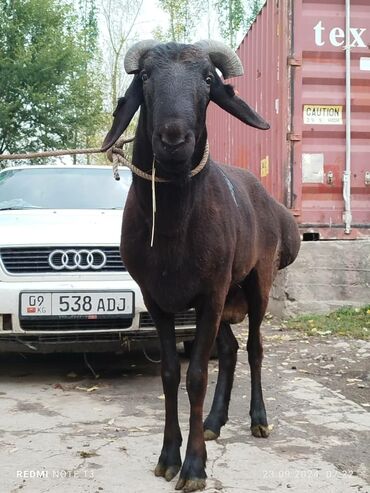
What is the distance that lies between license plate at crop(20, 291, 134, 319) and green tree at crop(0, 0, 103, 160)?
62.9 ft

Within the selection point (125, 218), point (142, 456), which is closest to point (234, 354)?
point (142, 456)

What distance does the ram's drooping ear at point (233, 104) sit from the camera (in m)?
3.26

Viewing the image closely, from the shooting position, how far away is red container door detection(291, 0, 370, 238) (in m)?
8.05

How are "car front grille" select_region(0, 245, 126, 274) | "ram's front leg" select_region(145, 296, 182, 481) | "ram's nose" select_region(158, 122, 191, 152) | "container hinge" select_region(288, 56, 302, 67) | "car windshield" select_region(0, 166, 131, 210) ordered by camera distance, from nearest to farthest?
"ram's nose" select_region(158, 122, 191, 152) < "ram's front leg" select_region(145, 296, 182, 481) < "car front grille" select_region(0, 245, 126, 274) < "car windshield" select_region(0, 166, 131, 210) < "container hinge" select_region(288, 56, 302, 67)

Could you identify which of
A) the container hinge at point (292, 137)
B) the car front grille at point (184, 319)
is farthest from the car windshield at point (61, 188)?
the container hinge at point (292, 137)

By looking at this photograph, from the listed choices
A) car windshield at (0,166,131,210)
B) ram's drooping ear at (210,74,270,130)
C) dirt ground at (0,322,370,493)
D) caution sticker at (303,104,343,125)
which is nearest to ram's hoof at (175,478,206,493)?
dirt ground at (0,322,370,493)

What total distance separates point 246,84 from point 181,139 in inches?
294

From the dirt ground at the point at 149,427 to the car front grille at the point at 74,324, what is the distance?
Answer: 0.47m

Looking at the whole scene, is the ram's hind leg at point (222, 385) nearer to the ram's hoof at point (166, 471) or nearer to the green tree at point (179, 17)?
the ram's hoof at point (166, 471)

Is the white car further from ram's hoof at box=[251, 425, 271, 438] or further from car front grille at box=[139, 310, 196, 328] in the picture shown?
ram's hoof at box=[251, 425, 271, 438]

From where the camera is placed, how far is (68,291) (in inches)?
189

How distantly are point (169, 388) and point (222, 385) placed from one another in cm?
78

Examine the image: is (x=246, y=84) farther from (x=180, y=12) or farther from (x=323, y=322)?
(x=180, y=12)

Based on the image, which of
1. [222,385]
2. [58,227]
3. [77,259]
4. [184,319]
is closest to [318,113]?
[184,319]
